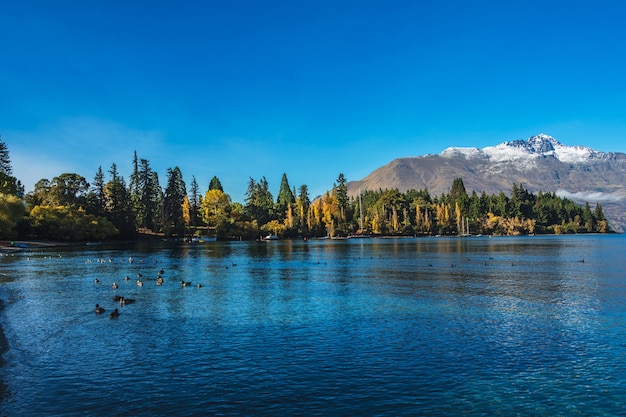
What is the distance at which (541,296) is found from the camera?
3869 centimetres

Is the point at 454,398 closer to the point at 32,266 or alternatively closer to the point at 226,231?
the point at 32,266

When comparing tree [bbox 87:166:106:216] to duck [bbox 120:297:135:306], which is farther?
tree [bbox 87:166:106:216]

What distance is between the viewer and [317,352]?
2183 centimetres

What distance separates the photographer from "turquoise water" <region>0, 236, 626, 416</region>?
15.8 metres

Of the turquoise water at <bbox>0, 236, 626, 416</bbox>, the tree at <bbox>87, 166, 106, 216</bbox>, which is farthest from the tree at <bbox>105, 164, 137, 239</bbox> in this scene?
the turquoise water at <bbox>0, 236, 626, 416</bbox>

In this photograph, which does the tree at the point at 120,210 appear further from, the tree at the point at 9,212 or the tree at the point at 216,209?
the tree at the point at 9,212

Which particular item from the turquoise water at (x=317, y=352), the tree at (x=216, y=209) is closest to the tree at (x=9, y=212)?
the turquoise water at (x=317, y=352)

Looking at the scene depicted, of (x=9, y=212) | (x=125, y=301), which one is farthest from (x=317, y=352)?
(x=9, y=212)

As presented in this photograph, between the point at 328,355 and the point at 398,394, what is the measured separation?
5.45 metres

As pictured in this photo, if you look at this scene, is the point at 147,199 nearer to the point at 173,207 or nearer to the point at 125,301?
the point at 173,207

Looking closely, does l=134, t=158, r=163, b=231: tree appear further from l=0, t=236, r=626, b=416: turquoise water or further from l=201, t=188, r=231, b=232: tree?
l=0, t=236, r=626, b=416: turquoise water

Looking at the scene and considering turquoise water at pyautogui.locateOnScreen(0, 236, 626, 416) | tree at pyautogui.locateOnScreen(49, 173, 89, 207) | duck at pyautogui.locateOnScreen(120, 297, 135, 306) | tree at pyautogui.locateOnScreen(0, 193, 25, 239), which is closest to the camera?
turquoise water at pyautogui.locateOnScreen(0, 236, 626, 416)

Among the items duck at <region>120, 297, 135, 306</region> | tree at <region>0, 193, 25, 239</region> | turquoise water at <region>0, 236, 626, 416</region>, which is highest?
tree at <region>0, 193, 25, 239</region>

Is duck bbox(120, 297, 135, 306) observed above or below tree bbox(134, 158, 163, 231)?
below
